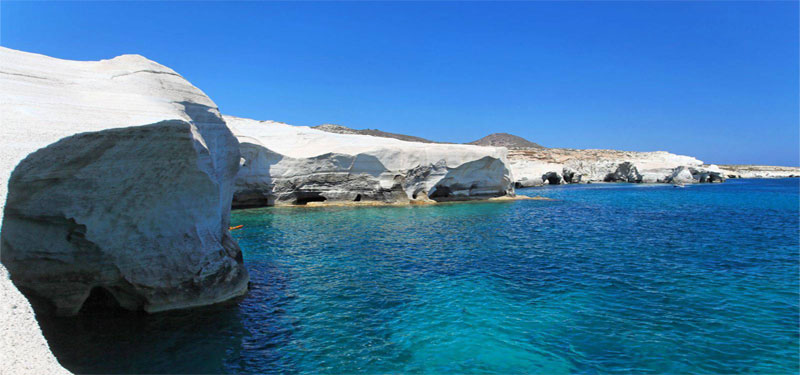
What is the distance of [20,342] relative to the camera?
142 inches

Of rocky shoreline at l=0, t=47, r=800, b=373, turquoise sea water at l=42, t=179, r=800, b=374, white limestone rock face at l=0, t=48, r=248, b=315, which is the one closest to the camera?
rocky shoreline at l=0, t=47, r=800, b=373

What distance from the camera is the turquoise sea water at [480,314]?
7707mm

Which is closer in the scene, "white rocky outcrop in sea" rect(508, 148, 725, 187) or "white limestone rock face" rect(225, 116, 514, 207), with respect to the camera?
"white limestone rock face" rect(225, 116, 514, 207)

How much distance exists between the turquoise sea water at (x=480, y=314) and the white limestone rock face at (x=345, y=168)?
14.7 m

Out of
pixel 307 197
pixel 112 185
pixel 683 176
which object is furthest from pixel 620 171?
pixel 112 185

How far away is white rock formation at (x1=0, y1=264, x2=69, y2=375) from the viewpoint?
11.3 feet

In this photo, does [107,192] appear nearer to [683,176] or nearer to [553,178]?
[553,178]

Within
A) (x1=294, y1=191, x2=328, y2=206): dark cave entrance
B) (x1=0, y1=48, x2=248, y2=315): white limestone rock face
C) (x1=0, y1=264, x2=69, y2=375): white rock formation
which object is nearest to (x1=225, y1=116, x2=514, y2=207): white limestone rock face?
(x1=294, y1=191, x2=328, y2=206): dark cave entrance

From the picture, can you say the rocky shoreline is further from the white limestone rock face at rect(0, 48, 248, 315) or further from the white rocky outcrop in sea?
the white rocky outcrop in sea

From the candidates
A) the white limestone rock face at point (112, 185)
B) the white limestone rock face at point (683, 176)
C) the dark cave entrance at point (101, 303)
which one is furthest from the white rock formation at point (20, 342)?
the white limestone rock face at point (683, 176)

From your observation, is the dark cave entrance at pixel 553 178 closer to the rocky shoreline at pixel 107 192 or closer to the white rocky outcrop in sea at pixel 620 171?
the white rocky outcrop in sea at pixel 620 171

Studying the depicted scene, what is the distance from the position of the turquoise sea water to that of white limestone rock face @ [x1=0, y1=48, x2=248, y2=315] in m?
0.92

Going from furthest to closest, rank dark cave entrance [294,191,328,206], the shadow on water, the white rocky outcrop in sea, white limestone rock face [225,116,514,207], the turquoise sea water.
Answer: the white rocky outcrop in sea < dark cave entrance [294,191,328,206] < white limestone rock face [225,116,514,207] < the turquoise sea water < the shadow on water

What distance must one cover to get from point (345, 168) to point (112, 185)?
86.8 ft
